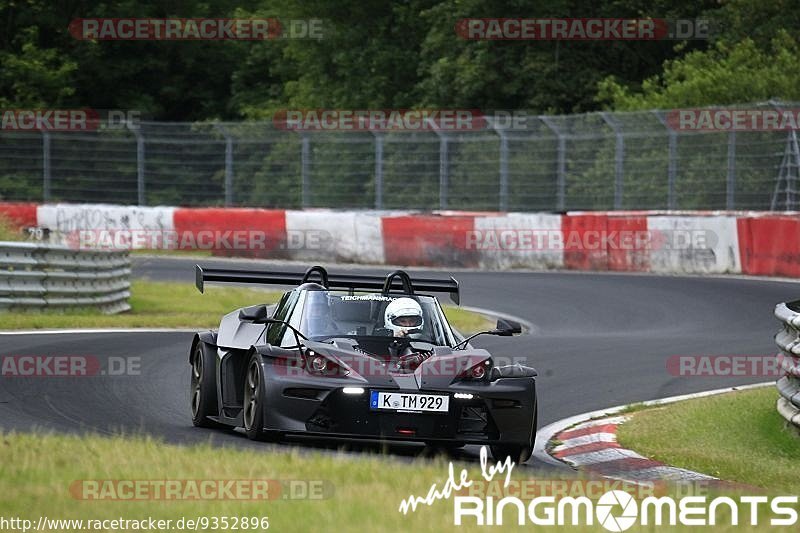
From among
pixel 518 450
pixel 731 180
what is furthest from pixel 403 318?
pixel 731 180

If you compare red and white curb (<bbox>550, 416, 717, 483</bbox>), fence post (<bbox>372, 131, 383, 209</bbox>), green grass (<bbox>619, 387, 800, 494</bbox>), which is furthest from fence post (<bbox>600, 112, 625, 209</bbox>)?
red and white curb (<bbox>550, 416, 717, 483</bbox>)

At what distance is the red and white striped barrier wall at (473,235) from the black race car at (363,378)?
568 inches

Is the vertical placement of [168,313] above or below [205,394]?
below

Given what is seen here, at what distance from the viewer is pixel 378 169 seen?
103ft

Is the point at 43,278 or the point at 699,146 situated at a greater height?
the point at 699,146

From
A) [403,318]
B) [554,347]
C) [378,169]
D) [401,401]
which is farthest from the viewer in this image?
[378,169]

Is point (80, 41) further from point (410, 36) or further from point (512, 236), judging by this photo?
point (512, 236)

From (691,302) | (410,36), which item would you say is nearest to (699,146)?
(691,302)

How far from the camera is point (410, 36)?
158 ft

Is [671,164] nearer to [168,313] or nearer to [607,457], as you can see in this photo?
[168,313]

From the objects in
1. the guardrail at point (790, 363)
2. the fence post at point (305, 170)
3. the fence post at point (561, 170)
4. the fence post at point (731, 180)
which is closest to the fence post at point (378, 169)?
the fence post at point (305, 170)

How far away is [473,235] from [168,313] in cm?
800

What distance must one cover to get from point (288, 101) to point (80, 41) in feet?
23.9

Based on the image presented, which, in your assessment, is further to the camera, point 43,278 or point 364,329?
point 43,278
